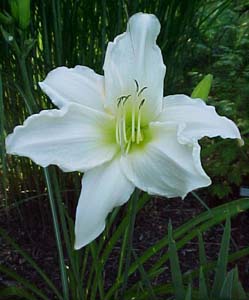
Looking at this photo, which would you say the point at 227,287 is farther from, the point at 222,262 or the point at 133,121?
the point at 133,121

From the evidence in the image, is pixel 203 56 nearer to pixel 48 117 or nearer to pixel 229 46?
pixel 229 46

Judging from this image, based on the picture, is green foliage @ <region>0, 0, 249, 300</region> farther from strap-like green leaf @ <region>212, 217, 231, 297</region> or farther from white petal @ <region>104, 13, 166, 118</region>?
white petal @ <region>104, 13, 166, 118</region>

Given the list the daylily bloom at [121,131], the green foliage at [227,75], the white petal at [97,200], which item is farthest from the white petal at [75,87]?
the green foliage at [227,75]

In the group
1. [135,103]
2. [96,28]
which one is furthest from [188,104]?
[96,28]

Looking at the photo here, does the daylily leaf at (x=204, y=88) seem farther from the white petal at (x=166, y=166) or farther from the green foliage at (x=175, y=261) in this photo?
the green foliage at (x=175, y=261)

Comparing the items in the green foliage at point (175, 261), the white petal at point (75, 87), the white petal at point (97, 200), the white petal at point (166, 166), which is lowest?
the green foliage at point (175, 261)

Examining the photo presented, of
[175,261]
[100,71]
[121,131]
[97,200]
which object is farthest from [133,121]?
[100,71]

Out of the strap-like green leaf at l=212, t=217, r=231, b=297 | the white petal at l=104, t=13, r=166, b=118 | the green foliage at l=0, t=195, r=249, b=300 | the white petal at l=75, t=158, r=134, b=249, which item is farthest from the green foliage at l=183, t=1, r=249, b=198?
the white petal at l=75, t=158, r=134, b=249
